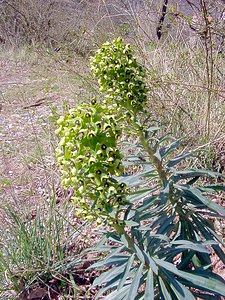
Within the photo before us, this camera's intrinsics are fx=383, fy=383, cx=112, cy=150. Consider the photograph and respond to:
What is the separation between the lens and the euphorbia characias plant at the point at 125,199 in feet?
5.23

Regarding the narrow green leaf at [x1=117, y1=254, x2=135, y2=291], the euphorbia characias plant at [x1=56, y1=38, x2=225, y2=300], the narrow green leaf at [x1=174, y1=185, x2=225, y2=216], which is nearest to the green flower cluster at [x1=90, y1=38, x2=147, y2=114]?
the euphorbia characias plant at [x1=56, y1=38, x2=225, y2=300]

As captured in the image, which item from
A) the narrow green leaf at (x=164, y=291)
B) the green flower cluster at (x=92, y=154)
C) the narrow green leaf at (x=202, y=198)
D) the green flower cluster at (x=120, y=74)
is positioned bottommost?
the narrow green leaf at (x=164, y=291)

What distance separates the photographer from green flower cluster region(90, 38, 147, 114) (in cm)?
221

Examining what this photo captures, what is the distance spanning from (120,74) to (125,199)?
84 centimetres

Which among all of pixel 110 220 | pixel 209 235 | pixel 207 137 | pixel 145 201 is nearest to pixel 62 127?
pixel 110 220

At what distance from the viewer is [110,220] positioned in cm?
171

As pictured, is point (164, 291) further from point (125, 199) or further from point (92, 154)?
point (92, 154)

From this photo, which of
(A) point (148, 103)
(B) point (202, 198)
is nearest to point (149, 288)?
(B) point (202, 198)

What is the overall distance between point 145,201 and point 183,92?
8.01 feet

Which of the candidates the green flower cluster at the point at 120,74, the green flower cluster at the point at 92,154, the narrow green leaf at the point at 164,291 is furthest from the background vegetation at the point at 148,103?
the green flower cluster at the point at 92,154

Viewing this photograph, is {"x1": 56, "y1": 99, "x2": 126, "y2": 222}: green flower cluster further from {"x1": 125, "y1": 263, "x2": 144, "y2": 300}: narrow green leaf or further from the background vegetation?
the background vegetation

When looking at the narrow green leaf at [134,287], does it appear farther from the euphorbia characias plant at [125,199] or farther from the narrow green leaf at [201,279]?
Result: the narrow green leaf at [201,279]

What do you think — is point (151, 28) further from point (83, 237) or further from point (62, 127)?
point (62, 127)

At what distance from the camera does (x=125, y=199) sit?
1.71 metres
